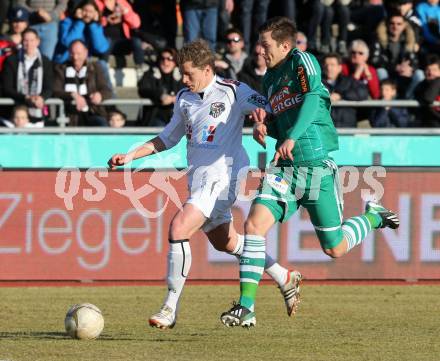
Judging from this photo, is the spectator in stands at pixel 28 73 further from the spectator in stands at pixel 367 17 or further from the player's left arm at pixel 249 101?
the player's left arm at pixel 249 101

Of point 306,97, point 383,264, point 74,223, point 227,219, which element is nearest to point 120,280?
point 74,223

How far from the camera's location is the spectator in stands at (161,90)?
51.3 feet

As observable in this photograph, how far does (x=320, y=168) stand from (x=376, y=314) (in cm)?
232

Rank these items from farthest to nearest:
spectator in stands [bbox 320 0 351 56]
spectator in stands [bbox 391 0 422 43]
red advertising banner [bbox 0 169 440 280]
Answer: spectator in stands [bbox 320 0 351 56] < spectator in stands [bbox 391 0 422 43] < red advertising banner [bbox 0 169 440 280]

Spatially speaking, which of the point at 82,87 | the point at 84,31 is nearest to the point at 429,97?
the point at 82,87

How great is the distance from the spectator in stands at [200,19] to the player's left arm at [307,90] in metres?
8.50

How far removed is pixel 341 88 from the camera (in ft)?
52.7

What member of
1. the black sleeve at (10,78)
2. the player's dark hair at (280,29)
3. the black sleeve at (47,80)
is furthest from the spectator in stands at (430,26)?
the player's dark hair at (280,29)

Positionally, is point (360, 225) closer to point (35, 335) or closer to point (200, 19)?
point (35, 335)

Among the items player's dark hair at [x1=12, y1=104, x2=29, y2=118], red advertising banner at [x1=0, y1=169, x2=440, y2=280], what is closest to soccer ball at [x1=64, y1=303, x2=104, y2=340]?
red advertising banner at [x1=0, y1=169, x2=440, y2=280]

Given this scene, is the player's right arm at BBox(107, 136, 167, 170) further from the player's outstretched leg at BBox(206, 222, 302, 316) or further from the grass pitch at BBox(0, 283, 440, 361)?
the grass pitch at BBox(0, 283, 440, 361)

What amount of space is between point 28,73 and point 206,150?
6.83 metres

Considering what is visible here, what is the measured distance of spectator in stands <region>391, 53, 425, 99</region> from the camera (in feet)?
55.7

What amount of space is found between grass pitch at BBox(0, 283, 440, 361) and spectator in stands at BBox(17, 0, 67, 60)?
4.93m
